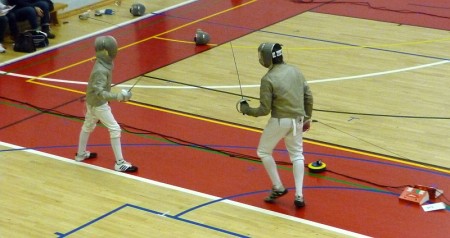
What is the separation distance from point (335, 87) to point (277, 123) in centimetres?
426

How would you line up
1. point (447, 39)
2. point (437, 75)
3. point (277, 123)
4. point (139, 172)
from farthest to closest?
point (447, 39), point (437, 75), point (139, 172), point (277, 123)

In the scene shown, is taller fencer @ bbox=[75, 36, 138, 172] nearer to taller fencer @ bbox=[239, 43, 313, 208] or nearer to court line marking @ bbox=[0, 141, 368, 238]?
court line marking @ bbox=[0, 141, 368, 238]

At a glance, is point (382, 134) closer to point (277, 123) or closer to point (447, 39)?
point (277, 123)

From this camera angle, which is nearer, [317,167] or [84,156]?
[317,167]

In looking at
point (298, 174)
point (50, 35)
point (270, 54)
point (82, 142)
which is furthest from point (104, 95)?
point (50, 35)

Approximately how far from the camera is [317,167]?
1025 centimetres

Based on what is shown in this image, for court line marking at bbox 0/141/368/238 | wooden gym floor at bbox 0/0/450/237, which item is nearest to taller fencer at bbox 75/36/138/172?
court line marking at bbox 0/141/368/238

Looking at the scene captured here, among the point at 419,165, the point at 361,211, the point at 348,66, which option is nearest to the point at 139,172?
the point at 361,211

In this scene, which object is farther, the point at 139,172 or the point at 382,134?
the point at 382,134

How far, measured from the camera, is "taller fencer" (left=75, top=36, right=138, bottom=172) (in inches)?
393

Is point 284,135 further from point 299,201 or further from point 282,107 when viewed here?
point 299,201

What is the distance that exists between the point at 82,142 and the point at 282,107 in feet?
9.45

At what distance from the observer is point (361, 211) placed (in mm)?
9297

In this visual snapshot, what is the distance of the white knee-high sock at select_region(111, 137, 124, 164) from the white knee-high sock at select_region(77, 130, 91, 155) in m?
0.43
